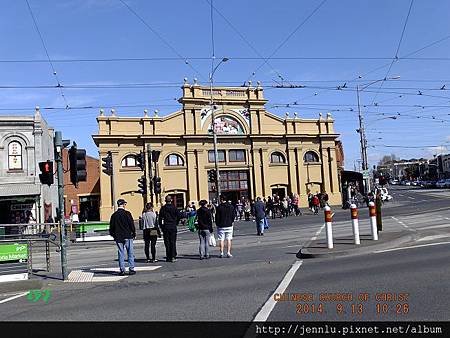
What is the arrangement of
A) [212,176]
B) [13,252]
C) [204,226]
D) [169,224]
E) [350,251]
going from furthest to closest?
[212,176] < [204,226] < [169,224] < [350,251] < [13,252]

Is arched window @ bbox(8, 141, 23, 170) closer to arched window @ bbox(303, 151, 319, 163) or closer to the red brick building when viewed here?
the red brick building

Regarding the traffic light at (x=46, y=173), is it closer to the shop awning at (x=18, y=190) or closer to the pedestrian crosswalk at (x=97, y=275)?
the pedestrian crosswalk at (x=97, y=275)

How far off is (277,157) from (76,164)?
39969 millimetres

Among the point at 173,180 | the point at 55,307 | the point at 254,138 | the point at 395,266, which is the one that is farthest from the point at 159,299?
the point at 254,138

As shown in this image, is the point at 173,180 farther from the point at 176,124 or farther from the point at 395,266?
the point at 395,266

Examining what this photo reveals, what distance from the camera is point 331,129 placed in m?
53.2

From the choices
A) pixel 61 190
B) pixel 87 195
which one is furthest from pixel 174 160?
pixel 61 190

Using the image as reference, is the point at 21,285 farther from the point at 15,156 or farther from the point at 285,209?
the point at 285,209

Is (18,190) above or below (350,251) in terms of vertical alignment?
above

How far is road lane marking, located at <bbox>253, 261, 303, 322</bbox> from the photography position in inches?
257

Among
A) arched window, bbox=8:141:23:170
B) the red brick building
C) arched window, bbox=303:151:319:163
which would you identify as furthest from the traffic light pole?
arched window, bbox=303:151:319:163

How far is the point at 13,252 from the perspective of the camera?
457 inches

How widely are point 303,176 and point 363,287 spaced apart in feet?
142

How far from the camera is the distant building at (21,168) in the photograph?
112 ft
